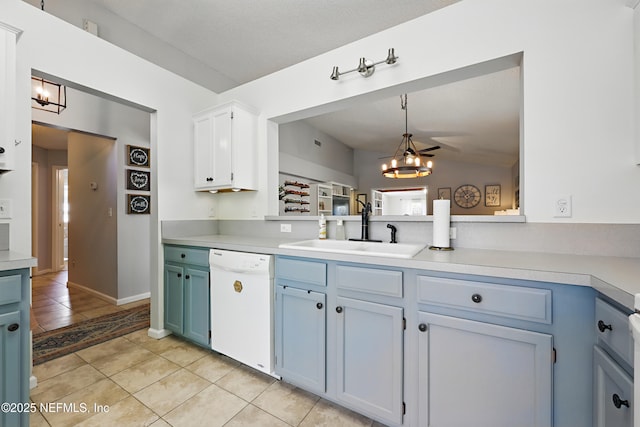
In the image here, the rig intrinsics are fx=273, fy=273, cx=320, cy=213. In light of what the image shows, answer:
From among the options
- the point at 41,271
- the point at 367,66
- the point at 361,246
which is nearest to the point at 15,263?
the point at 361,246

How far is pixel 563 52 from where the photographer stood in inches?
58.6

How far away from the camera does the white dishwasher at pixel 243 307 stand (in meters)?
1.82

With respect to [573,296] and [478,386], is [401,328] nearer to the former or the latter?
[478,386]

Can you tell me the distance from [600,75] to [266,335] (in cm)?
240

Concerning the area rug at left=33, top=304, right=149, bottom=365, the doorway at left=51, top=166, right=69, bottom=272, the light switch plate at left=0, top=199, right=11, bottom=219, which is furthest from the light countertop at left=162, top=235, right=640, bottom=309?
the doorway at left=51, top=166, right=69, bottom=272

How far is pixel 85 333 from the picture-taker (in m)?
2.61

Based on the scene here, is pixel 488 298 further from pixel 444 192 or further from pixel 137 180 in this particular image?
pixel 444 192

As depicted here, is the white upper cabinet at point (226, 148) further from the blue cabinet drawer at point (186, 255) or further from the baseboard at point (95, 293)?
the baseboard at point (95, 293)

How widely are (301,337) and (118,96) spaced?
2451mm

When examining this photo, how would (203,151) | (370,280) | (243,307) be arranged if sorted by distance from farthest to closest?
(203,151) < (243,307) < (370,280)

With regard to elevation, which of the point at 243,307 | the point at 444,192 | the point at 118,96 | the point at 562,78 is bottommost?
the point at 243,307

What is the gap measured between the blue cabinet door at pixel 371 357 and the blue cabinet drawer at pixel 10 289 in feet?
5.05

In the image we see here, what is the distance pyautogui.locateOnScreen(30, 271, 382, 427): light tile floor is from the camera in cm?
153

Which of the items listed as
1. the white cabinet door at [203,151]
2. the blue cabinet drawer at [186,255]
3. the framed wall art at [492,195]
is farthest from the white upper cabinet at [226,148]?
the framed wall art at [492,195]
